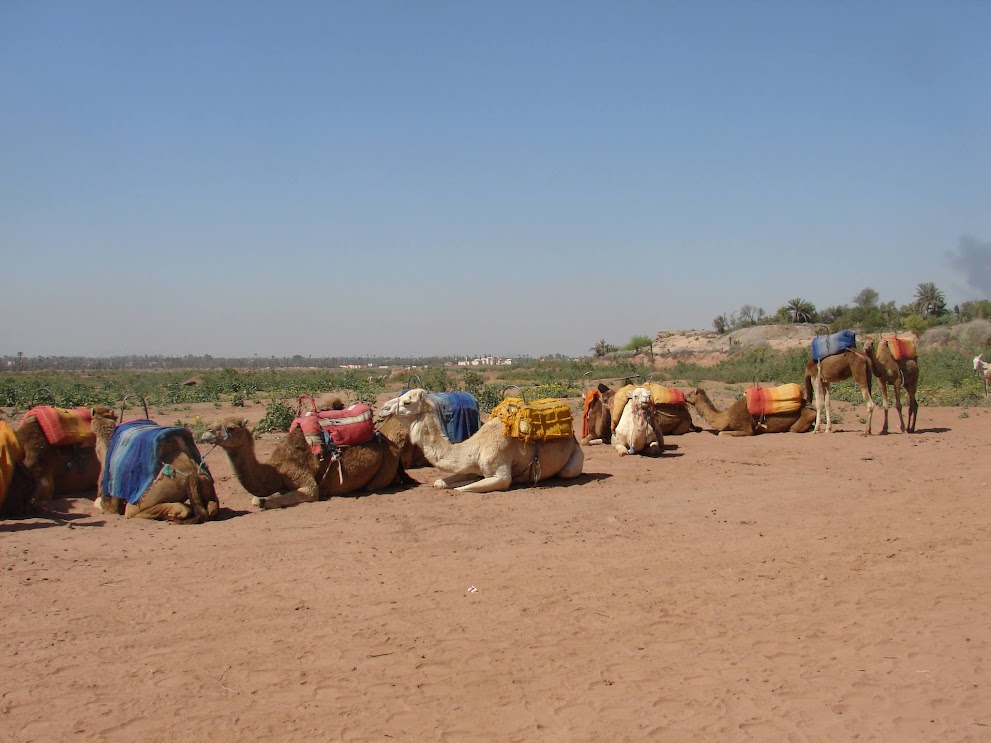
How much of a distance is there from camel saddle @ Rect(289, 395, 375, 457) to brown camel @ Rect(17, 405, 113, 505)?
2.75m

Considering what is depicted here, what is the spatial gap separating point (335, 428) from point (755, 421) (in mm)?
9287

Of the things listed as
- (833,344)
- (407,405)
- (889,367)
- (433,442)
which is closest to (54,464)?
(407,405)

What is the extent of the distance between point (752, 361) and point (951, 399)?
1984 centimetres

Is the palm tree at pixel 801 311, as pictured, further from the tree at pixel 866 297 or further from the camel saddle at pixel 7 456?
the camel saddle at pixel 7 456

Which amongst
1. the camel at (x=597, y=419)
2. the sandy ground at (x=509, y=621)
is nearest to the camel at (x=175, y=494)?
the sandy ground at (x=509, y=621)

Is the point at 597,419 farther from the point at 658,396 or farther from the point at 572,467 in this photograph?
the point at 572,467

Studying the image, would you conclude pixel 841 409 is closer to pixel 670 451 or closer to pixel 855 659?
pixel 670 451

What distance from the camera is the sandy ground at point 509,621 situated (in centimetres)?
458

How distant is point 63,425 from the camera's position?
1012 centimetres

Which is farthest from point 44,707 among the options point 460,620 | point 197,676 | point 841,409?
point 841,409

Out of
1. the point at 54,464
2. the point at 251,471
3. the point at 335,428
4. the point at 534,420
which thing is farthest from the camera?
the point at 534,420

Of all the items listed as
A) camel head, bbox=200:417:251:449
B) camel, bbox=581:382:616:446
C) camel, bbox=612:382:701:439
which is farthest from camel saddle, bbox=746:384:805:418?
camel head, bbox=200:417:251:449

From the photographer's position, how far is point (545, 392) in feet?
86.6

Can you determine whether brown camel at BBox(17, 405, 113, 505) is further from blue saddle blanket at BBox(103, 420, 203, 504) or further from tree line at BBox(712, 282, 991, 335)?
tree line at BBox(712, 282, 991, 335)
